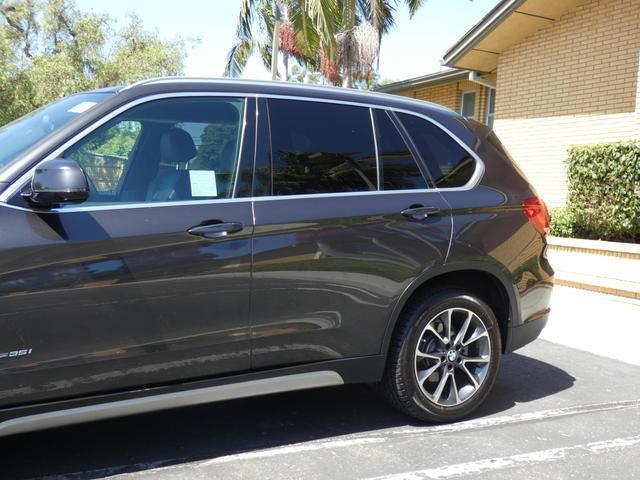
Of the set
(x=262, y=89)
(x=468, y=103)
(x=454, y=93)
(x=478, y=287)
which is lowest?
(x=478, y=287)

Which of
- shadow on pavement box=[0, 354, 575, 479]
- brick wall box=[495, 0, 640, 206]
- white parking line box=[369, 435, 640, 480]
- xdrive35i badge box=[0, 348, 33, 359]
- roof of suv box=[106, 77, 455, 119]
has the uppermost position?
brick wall box=[495, 0, 640, 206]

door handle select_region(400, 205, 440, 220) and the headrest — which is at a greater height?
the headrest

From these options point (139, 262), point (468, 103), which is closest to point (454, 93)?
point (468, 103)

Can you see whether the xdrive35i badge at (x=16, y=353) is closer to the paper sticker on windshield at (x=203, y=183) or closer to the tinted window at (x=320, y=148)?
the paper sticker on windshield at (x=203, y=183)

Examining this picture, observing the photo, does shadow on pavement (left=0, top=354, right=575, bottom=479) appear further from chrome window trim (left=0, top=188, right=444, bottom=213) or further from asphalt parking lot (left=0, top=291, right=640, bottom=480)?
chrome window trim (left=0, top=188, right=444, bottom=213)

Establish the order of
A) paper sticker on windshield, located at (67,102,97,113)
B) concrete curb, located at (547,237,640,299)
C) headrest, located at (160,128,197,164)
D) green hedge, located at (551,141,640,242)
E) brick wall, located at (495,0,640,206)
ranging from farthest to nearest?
brick wall, located at (495,0,640,206), green hedge, located at (551,141,640,242), concrete curb, located at (547,237,640,299), headrest, located at (160,128,197,164), paper sticker on windshield, located at (67,102,97,113)

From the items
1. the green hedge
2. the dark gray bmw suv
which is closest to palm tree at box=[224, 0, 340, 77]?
the green hedge

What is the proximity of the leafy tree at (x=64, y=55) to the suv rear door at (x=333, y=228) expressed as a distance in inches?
642

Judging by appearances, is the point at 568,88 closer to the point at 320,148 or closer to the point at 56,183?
the point at 320,148

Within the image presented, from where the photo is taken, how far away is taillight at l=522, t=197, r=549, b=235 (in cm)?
443

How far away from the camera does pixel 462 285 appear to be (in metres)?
4.31

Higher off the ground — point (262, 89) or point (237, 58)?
point (237, 58)

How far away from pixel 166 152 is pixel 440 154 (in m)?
1.76

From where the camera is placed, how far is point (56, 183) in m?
2.88
